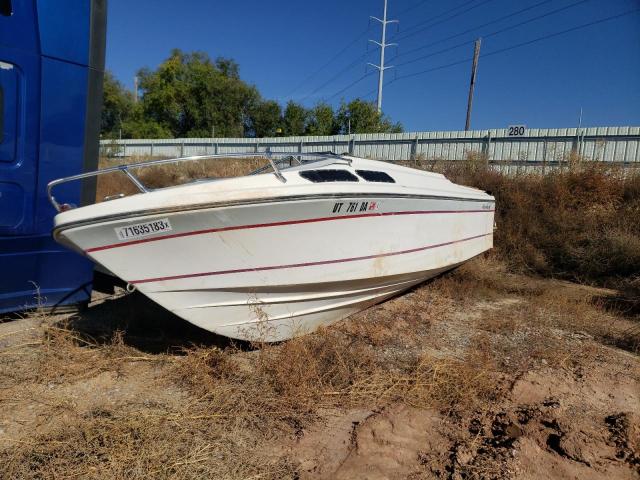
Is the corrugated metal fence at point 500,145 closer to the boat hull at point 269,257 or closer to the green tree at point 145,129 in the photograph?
the boat hull at point 269,257

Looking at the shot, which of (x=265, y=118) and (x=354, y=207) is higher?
(x=265, y=118)

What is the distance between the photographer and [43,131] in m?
4.02

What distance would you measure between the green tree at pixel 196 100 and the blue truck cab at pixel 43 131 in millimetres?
32217

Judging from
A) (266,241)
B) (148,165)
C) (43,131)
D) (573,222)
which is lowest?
(266,241)

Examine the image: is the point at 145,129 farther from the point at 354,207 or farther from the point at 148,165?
the point at 354,207

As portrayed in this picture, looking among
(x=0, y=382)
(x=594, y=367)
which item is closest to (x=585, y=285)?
(x=594, y=367)

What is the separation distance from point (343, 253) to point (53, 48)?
3111mm

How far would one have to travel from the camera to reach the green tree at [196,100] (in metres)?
37.6

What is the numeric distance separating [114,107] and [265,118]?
57.4ft

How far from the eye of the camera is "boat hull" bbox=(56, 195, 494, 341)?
3162 mm

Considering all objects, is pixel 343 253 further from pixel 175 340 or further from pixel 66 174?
pixel 66 174

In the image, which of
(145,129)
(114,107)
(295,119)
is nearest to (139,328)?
(295,119)

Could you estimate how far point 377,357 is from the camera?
12.7 feet

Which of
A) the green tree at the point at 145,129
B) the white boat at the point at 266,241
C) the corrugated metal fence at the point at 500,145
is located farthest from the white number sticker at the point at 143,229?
the green tree at the point at 145,129
